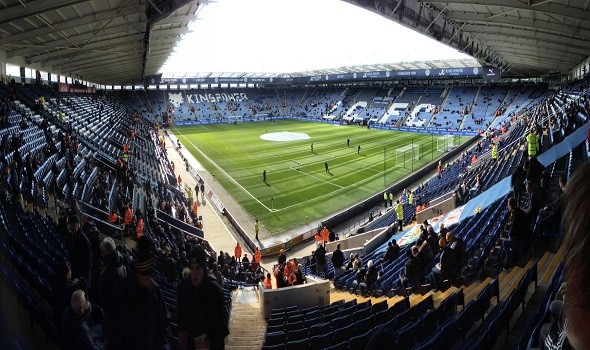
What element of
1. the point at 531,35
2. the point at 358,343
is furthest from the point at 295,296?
the point at 531,35

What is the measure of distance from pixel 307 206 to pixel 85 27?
15.6 meters

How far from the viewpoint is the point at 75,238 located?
19.9ft

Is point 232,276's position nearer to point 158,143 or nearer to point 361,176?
point 361,176

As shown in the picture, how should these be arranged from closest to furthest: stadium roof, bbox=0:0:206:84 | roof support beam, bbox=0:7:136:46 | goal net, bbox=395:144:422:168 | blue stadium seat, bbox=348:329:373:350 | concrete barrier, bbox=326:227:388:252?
blue stadium seat, bbox=348:329:373:350
stadium roof, bbox=0:0:206:84
concrete barrier, bbox=326:227:388:252
roof support beam, bbox=0:7:136:46
goal net, bbox=395:144:422:168

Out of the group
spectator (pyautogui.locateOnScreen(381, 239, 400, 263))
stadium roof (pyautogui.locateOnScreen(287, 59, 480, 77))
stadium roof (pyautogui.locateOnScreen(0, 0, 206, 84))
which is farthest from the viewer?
stadium roof (pyautogui.locateOnScreen(287, 59, 480, 77))

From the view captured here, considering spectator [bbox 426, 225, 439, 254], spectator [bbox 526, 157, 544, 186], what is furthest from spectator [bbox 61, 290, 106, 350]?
spectator [bbox 526, 157, 544, 186]

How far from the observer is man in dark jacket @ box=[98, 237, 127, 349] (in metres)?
3.48

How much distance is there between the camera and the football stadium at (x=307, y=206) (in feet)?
13.3

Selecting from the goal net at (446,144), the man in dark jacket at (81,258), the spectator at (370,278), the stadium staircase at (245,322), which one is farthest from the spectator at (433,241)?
the goal net at (446,144)

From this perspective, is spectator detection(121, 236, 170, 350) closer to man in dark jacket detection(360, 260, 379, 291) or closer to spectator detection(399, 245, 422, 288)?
spectator detection(399, 245, 422, 288)

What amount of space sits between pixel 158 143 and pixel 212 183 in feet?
40.0

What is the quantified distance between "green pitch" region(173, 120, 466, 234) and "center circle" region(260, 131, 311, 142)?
1.02 m

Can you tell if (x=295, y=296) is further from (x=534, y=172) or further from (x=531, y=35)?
(x=531, y=35)

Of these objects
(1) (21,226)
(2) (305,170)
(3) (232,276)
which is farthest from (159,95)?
(1) (21,226)
